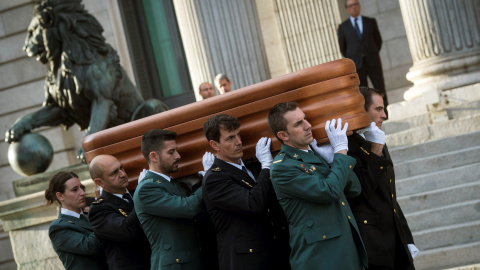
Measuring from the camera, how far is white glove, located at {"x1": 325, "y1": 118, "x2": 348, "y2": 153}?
5.11m

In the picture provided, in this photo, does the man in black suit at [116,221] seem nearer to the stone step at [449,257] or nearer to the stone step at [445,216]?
the stone step at [449,257]

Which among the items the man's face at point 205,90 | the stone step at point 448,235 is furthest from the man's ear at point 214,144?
the man's face at point 205,90

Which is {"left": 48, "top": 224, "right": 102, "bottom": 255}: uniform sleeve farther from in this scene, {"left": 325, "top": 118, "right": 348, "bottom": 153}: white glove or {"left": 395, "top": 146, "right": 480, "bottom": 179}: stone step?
{"left": 395, "top": 146, "right": 480, "bottom": 179}: stone step

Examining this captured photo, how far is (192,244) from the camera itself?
5.48 meters

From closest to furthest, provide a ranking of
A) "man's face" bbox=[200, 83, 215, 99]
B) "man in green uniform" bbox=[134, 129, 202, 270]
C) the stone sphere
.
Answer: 1. "man in green uniform" bbox=[134, 129, 202, 270]
2. the stone sphere
3. "man's face" bbox=[200, 83, 215, 99]

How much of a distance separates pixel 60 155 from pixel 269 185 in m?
10.8

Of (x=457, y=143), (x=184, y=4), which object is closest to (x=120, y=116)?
(x=184, y=4)

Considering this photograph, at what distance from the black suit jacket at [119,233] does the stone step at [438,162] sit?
3.59 meters

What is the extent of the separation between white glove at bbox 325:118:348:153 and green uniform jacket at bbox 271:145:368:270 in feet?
0.38

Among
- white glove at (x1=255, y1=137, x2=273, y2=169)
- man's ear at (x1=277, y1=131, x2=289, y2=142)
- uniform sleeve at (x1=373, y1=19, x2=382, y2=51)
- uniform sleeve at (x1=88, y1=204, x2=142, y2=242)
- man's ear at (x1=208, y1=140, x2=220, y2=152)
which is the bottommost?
Answer: uniform sleeve at (x1=88, y1=204, x2=142, y2=242)

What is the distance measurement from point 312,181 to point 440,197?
3527 millimetres

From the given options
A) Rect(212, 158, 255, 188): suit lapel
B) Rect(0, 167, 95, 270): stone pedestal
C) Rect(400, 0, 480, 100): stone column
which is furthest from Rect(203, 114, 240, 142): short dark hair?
Rect(400, 0, 480, 100): stone column

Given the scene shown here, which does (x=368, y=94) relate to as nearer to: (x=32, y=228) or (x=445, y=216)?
(x=445, y=216)

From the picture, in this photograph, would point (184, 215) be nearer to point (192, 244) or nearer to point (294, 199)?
point (192, 244)
